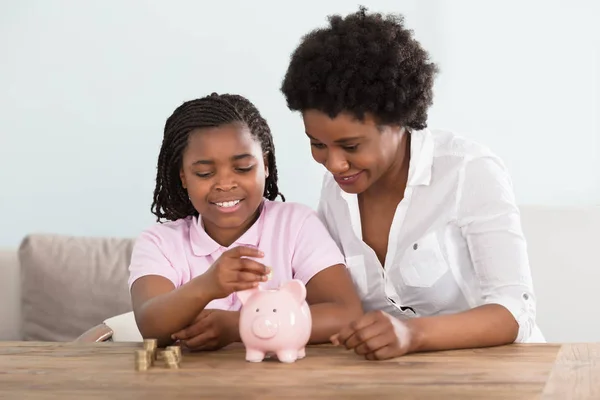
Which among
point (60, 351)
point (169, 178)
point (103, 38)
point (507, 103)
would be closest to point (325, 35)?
point (169, 178)

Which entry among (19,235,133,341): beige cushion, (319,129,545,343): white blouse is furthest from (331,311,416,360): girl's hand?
(19,235,133,341): beige cushion

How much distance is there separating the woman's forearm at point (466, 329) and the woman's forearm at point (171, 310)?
0.36 m

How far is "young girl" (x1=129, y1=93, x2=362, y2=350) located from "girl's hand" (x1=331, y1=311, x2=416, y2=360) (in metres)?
0.18

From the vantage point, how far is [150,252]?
6.40 ft

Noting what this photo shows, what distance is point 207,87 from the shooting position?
3553 millimetres

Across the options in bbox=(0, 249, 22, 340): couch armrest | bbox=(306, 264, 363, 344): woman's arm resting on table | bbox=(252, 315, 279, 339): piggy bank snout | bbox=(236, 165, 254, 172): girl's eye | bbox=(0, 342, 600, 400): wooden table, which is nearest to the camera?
bbox=(0, 342, 600, 400): wooden table

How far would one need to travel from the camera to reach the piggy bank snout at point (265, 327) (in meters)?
1.58

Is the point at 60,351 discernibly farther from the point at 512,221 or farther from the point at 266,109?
the point at 266,109

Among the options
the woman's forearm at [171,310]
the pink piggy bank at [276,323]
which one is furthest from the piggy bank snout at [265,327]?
the woman's forearm at [171,310]

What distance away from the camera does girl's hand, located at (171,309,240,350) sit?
5.67 feet

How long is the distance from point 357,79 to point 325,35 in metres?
0.13

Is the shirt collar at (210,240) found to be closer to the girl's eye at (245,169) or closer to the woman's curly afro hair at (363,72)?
the girl's eye at (245,169)

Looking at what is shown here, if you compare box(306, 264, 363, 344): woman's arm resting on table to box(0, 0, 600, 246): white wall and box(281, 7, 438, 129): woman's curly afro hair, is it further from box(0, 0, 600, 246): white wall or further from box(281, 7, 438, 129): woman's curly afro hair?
box(0, 0, 600, 246): white wall

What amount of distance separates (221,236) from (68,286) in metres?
1.38
